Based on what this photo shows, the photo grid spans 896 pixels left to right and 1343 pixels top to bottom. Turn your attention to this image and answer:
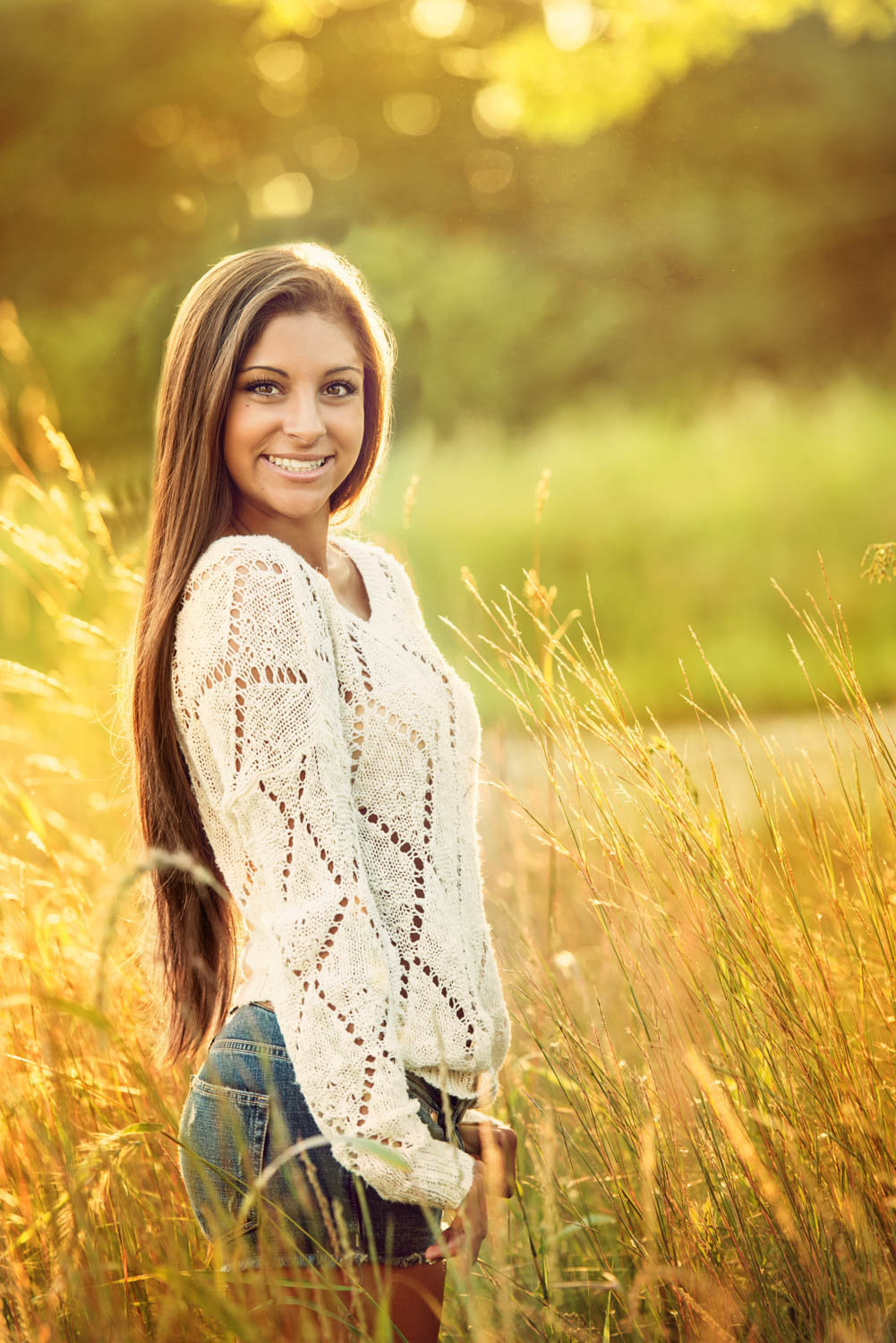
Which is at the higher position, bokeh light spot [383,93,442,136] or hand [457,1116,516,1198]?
bokeh light spot [383,93,442,136]

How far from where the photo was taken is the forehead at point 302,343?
4.71ft

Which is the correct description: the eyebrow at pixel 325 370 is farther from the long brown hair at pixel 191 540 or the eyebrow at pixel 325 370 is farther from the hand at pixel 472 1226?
the hand at pixel 472 1226

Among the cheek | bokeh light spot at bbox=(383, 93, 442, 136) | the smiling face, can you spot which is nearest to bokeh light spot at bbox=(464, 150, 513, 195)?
bokeh light spot at bbox=(383, 93, 442, 136)

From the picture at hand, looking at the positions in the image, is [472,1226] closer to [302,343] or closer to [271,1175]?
[271,1175]

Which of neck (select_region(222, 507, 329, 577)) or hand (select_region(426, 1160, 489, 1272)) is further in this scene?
neck (select_region(222, 507, 329, 577))

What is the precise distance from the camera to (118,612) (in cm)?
309

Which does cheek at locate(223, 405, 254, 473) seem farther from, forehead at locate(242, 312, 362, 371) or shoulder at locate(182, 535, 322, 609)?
shoulder at locate(182, 535, 322, 609)

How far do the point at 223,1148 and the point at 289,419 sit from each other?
0.83 meters

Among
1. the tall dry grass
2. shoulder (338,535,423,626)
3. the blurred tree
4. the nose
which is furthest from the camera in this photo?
the blurred tree

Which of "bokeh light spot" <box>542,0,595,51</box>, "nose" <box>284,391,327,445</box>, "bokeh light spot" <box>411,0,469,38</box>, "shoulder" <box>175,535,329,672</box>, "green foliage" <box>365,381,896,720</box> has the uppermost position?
"bokeh light spot" <box>411,0,469,38</box>

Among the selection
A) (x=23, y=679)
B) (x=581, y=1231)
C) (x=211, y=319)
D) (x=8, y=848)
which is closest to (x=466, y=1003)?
(x=581, y=1231)

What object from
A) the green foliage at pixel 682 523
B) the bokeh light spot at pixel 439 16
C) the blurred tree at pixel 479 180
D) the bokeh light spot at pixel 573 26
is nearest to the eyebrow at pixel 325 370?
the green foliage at pixel 682 523

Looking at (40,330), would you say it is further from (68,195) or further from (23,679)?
(23,679)

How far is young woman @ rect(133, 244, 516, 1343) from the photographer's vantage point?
122 cm
